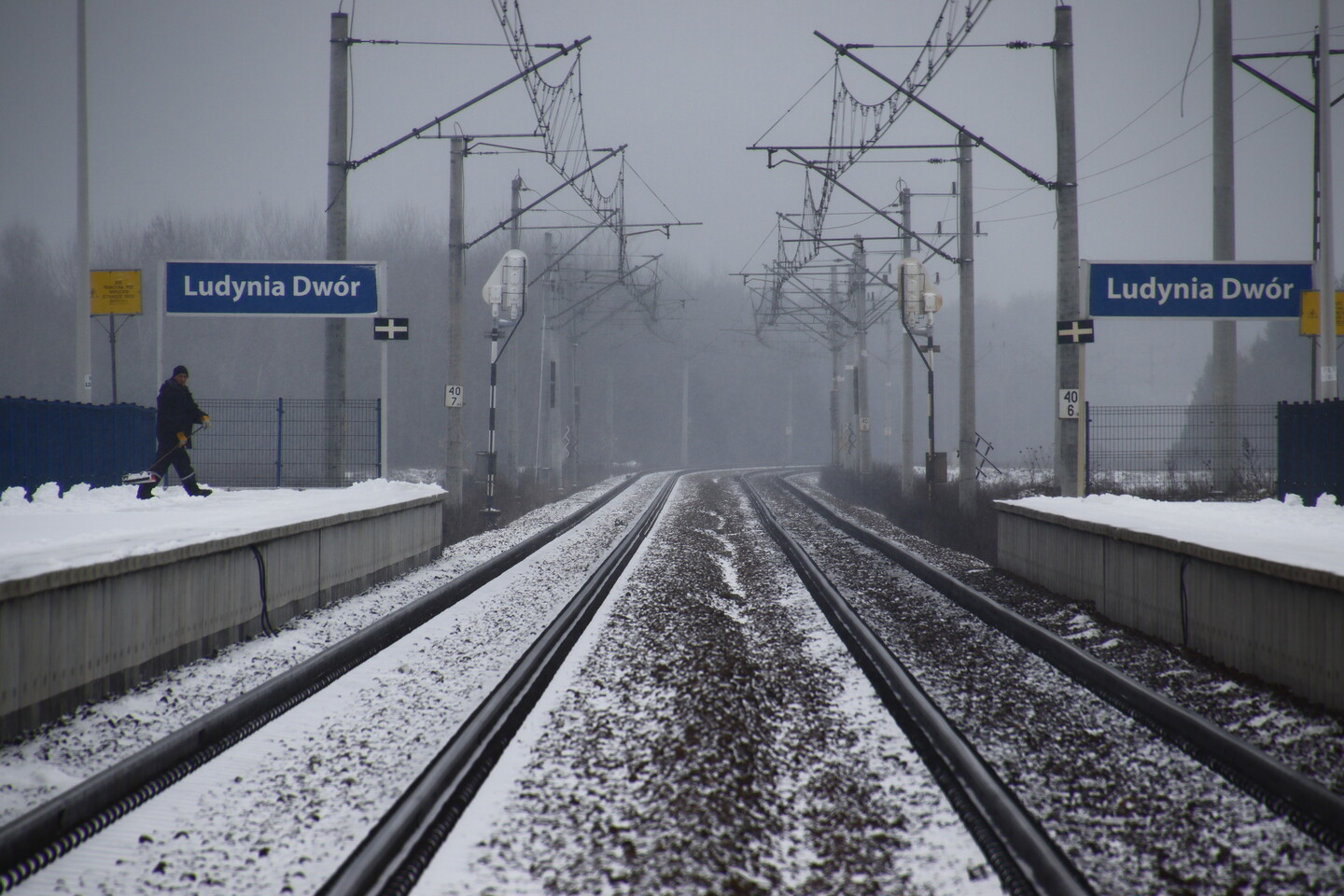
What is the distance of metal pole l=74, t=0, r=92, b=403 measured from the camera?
45.1 ft

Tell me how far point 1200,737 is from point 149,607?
20.0ft

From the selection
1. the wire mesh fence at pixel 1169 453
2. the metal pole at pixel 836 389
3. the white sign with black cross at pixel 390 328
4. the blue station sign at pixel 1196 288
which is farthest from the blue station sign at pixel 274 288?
the metal pole at pixel 836 389

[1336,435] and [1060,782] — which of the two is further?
[1336,435]

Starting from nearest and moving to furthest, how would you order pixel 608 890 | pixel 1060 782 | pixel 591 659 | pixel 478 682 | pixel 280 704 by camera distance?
pixel 608 890 → pixel 1060 782 → pixel 280 704 → pixel 478 682 → pixel 591 659

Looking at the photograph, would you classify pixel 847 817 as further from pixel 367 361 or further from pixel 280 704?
pixel 367 361

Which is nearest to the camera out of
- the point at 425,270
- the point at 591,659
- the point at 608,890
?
the point at 608,890

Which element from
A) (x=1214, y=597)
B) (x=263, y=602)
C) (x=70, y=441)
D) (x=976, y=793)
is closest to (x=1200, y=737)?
(x=976, y=793)

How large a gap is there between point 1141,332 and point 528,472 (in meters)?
139

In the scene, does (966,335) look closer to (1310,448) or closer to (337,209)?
(1310,448)

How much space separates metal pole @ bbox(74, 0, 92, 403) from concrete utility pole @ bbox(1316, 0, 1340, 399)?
59.2 ft

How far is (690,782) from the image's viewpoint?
4129mm

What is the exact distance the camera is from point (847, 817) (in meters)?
3.84

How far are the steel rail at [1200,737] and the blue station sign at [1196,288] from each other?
8997mm

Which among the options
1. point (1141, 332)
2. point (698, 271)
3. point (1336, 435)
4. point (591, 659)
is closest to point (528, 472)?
point (1336, 435)
